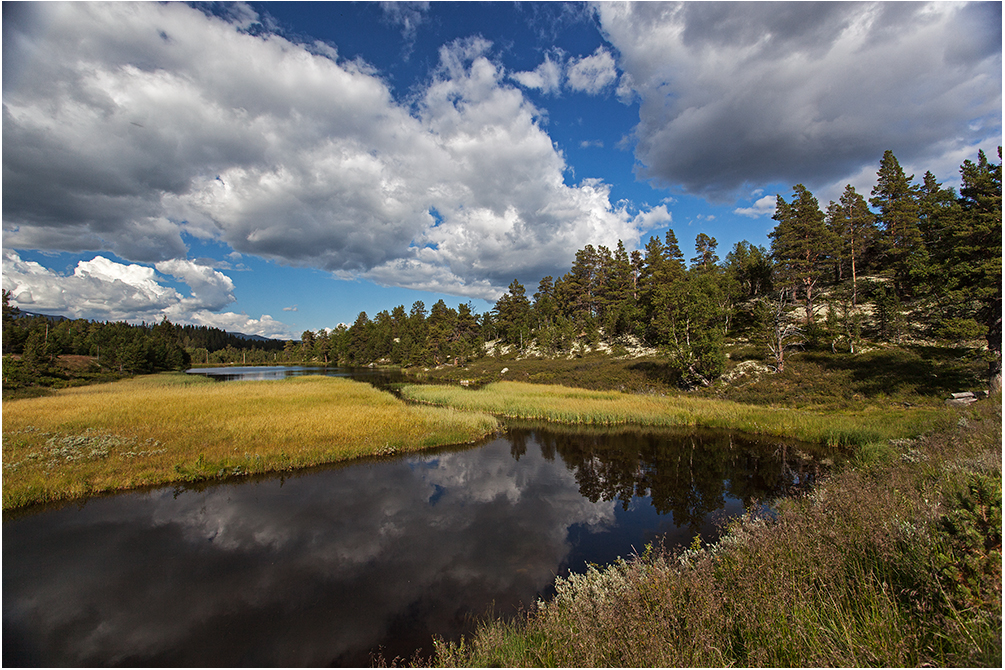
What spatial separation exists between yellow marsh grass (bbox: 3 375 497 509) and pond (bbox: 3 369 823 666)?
1.52 metres

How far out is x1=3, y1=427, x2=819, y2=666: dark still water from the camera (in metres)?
8.66

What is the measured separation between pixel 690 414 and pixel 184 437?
123 ft

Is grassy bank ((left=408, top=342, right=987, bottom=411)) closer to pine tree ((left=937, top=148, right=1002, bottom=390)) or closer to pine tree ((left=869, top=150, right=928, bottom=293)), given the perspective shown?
pine tree ((left=937, top=148, right=1002, bottom=390))

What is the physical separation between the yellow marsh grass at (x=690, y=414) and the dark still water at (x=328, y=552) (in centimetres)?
531

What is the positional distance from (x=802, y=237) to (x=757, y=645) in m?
68.6

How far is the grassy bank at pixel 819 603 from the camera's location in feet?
15.1

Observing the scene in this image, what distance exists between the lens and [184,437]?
21766 millimetres

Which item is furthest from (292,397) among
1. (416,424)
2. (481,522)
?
(481,522)

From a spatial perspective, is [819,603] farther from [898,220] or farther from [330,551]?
[898,220]

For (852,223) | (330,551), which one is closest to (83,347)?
(330,551)

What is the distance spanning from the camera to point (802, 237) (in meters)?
55.5

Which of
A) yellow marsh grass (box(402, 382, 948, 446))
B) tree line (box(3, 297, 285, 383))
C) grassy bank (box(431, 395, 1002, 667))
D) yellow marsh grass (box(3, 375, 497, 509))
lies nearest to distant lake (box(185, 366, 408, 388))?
tree line (box(3, 297, 285, 383))

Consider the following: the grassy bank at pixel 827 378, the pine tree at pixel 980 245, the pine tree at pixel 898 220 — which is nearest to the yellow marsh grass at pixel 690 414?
the grassy bank at pixel 827 378

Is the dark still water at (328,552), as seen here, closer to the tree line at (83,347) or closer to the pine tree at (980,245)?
the pine tree at (980,245)
